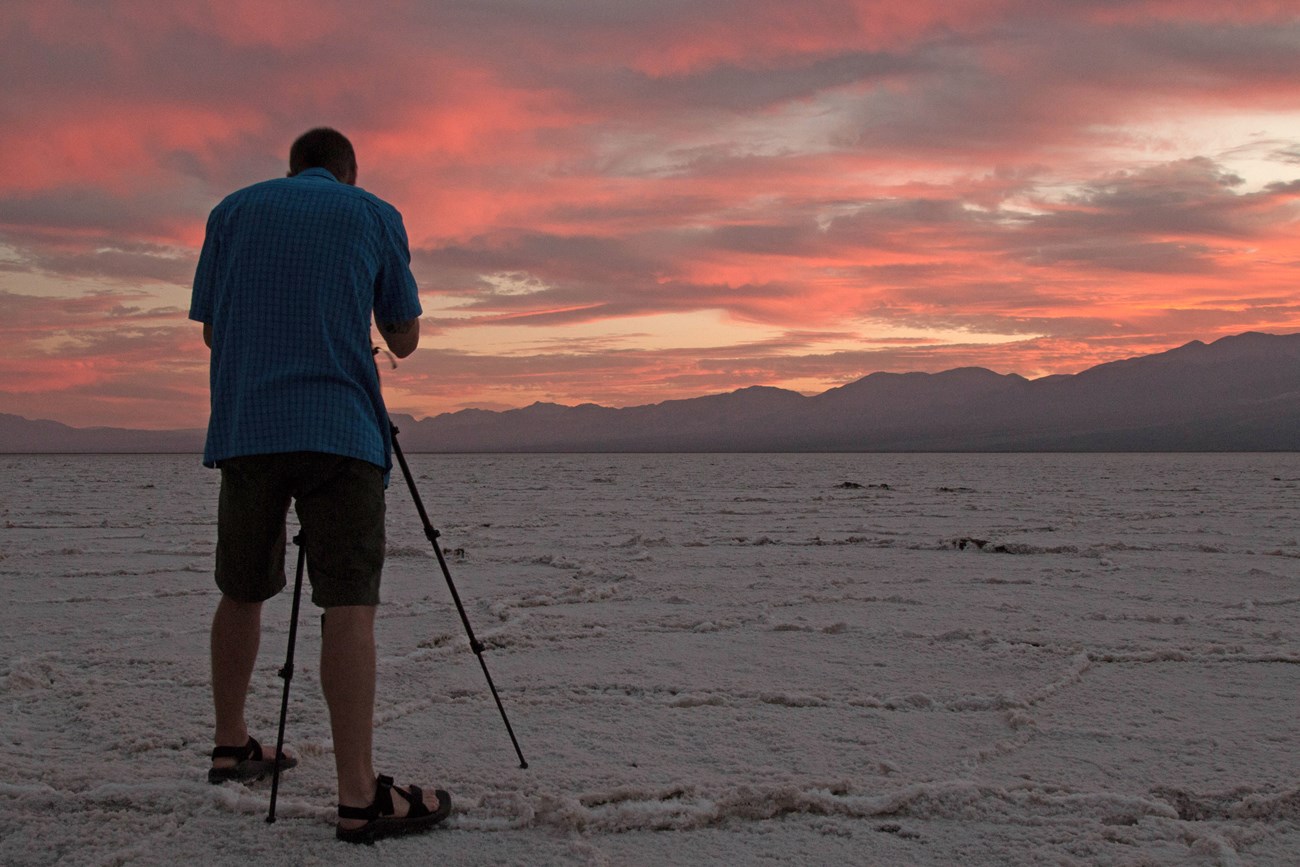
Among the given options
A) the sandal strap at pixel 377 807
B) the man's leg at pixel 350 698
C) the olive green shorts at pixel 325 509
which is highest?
the olive green shorts at pixel 325 509

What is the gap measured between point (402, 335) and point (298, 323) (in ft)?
0.90

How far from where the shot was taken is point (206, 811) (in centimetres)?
230

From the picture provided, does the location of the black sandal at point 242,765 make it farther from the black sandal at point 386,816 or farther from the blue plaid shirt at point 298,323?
the blue plaid shirt at point 298,323

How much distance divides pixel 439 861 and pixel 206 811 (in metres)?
0.63

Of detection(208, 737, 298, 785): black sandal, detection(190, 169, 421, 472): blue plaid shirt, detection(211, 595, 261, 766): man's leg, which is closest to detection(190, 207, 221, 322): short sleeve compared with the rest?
detection(190, 169, 421, 472): blue plaid shirt

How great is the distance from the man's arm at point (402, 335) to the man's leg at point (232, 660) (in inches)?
27.4

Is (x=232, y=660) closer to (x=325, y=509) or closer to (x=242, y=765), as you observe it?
(x=242, y=765)

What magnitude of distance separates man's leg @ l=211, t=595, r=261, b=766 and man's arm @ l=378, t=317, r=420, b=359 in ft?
2.28

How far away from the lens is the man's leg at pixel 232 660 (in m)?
2.40

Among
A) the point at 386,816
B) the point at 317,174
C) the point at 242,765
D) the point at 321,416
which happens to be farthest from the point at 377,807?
the point at 317,174

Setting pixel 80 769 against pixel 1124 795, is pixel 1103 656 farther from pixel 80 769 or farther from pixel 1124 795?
pixel 80 769

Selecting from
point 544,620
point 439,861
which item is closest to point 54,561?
point 544,620

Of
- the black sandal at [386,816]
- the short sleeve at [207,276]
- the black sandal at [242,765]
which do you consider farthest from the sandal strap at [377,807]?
the short sleeve at [207,276]

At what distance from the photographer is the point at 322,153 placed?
95.0 inches
